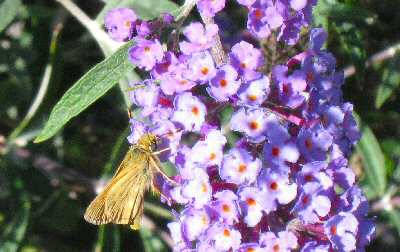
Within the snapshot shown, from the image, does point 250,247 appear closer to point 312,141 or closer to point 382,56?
point 312,141

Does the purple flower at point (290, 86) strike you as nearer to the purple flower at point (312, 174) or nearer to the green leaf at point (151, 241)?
the purple flower at point (312, 174)

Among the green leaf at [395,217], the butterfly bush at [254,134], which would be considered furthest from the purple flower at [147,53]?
the green leaf at [395,217]

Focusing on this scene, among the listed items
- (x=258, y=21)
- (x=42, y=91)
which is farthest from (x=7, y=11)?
(x=258, y=21)

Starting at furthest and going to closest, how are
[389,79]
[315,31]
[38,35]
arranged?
[38,35], [389,79], [315,31]

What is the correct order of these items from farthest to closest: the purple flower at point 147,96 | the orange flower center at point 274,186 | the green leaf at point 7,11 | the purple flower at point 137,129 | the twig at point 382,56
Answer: the twig at point 382,56 < the green leaf at point 7,11 < the purple flower at point 137,129 < the purple flower at point 147,96 < the orange flower center at point 274,186

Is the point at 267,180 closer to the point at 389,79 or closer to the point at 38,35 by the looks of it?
the point at 389,79

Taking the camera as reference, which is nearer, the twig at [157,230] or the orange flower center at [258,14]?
the orange flower center at [258,14]

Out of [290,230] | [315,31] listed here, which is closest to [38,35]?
[315,31]
